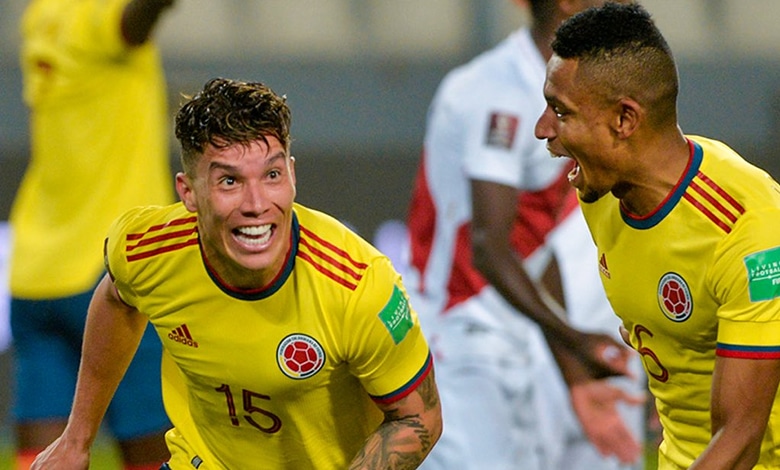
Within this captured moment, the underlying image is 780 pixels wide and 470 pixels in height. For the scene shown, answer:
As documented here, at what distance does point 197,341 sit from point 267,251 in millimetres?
387

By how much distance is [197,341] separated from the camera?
3.98 m

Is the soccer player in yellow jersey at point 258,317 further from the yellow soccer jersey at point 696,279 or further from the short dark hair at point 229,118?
the yellow soccer jersey at point 696,279

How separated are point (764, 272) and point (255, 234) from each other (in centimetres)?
114

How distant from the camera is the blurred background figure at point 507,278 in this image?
19.5ft

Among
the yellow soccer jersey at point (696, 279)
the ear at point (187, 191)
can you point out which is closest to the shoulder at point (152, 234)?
the ear at point (187, 191)

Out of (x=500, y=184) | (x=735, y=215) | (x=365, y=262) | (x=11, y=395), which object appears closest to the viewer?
(x=735, y=215)

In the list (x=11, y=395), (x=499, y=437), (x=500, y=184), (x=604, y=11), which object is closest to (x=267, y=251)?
(x=604, y=11)

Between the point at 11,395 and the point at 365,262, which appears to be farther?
the point at 11,395

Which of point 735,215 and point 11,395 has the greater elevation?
point 735,215

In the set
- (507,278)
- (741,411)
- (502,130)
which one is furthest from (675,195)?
(502,130)

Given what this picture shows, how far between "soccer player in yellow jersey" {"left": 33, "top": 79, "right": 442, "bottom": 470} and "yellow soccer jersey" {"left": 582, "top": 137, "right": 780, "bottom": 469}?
525 mm

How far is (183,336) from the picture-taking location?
4.00 m

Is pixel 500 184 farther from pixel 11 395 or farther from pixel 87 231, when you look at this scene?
pixel 11 395

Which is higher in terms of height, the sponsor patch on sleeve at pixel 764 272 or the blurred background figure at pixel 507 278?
the sponsor patch on sleeve at pixel 764 272
